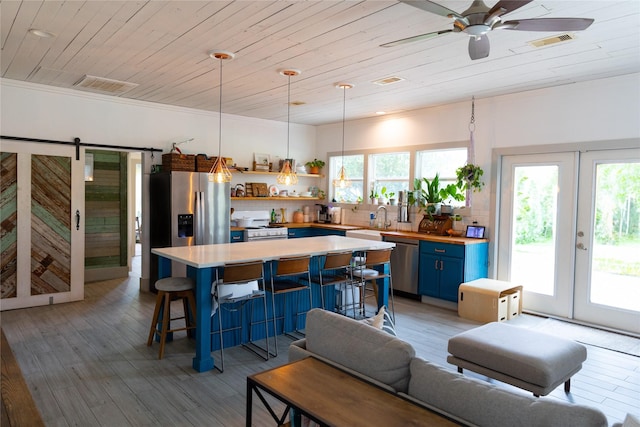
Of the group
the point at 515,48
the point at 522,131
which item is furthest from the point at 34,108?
the point at 522,131

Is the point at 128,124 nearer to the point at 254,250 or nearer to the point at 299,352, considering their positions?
the point at 254,250

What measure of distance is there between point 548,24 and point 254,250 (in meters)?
2.88

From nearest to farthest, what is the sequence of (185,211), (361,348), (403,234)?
(361,348) → (185,211) → (403,234)

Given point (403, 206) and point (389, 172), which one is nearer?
point (403, 206)

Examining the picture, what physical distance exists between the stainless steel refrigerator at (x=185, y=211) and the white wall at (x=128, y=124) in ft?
2.38

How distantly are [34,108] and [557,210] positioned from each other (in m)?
6.38

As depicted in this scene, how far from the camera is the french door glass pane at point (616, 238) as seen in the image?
4496 millimetres

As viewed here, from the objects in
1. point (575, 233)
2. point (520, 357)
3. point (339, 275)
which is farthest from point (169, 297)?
point (575, 233)

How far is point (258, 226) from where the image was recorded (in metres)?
6.98

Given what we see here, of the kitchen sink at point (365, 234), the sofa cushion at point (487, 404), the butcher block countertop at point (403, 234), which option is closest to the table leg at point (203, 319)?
the sofa cushion at point (487, 404)

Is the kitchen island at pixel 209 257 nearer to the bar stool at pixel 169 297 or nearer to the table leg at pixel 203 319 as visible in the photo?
the table leg at pixel 203 319

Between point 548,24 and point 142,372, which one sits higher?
point 548,24

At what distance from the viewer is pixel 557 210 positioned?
198 inches

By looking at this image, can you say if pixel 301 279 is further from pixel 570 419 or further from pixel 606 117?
pixel 606 117
